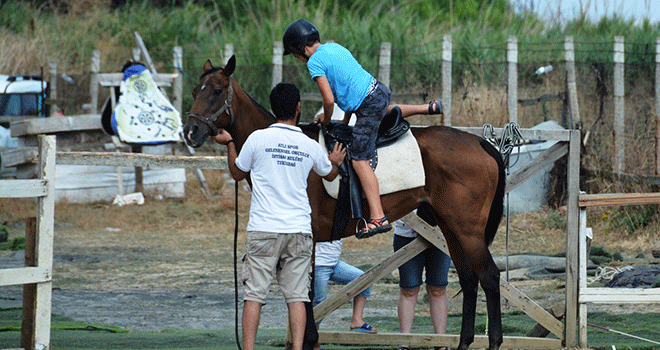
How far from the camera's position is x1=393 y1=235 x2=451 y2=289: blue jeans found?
7305 mm

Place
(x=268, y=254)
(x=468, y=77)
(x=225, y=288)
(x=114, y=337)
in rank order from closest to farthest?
(x=268, y=254) < (x=114, y=337) < (x=225, y=288) < (x=468, y=77)

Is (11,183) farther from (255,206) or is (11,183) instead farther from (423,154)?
(423,154)

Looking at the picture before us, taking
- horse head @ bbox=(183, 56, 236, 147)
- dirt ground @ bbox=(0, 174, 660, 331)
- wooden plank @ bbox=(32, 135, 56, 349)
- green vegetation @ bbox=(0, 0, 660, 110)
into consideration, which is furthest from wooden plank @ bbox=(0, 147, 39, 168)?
wooden plank @ bbox=(32, 135, 56, 349)

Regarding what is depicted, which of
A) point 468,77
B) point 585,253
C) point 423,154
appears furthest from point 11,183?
point 468,77

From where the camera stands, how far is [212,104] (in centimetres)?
680

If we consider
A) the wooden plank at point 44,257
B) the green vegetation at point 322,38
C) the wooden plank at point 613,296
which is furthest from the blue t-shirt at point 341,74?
the green vegetation at point 322,38

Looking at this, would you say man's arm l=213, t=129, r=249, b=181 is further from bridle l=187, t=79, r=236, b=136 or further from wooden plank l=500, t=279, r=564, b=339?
wooden plank l=500, t=279, r=564, b=339

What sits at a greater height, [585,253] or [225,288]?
[585,253]

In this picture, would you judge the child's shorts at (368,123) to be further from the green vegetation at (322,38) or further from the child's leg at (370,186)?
the green vegetation at (322,38)

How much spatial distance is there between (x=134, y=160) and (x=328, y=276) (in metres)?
1.98

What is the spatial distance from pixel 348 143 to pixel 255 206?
113 centimetres

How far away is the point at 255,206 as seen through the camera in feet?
19.7

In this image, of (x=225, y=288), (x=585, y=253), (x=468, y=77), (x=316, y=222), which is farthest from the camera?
(x=468, y=77)

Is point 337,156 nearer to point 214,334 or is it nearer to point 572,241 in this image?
point 572,241
